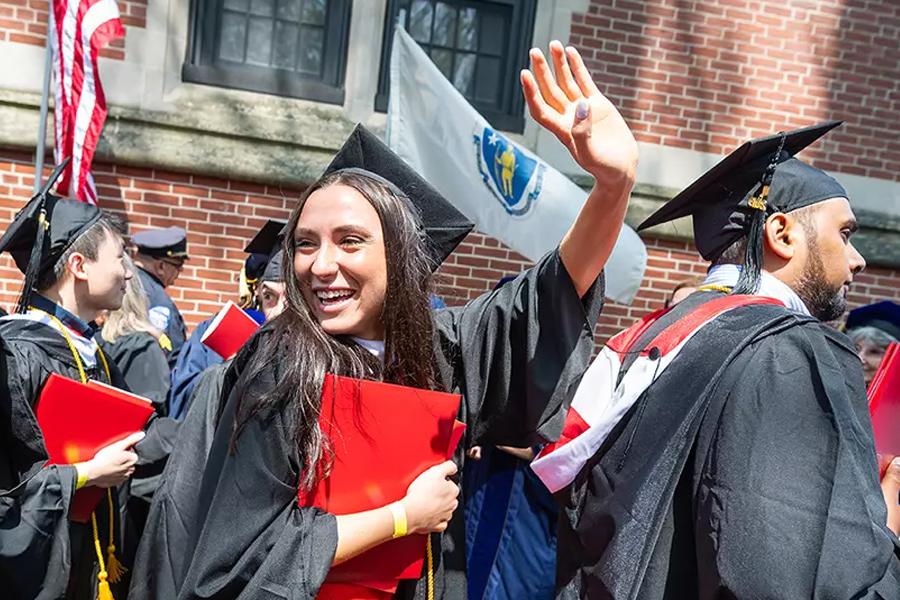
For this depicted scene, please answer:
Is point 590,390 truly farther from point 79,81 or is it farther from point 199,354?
point 79,81

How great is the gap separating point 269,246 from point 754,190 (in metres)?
3.05

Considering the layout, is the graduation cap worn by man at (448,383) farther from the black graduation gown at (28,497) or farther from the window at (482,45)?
the window at (482,45)

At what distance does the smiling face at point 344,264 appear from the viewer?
2.06m

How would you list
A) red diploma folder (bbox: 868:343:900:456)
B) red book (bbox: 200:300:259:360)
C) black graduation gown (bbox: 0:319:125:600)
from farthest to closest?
red book (bbox: 200:300:259:360)
black graduation gown (bbox: 0:319:125:600)
red diploma folder (bbox: 868:343:900:456)

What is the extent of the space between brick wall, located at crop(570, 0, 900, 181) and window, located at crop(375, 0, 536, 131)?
0.47m

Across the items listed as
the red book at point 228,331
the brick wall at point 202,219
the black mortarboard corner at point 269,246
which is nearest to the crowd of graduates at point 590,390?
the red book at point 228,331

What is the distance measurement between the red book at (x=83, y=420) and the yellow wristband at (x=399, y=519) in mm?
1472

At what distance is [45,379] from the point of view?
3199mm

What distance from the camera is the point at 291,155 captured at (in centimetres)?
668

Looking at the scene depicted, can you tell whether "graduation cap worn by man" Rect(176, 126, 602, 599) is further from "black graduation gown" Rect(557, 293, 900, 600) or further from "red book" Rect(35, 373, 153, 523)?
"red book" Rect(35, 373, 153, 523)

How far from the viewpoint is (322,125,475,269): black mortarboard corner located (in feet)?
7.43

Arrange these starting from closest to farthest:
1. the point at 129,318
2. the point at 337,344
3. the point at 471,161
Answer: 1. the point at 337,344
2. the point at 129,318
3. the point at 471,161

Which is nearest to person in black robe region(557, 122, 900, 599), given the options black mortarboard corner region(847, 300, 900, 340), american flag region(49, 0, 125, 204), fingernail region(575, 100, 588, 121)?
fingernail region(575, 100, 588, 121)

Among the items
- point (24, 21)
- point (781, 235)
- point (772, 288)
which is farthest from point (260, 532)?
point (24, 21)
